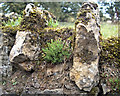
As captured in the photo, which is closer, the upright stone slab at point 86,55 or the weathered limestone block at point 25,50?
the upright stone slab at point 86,55

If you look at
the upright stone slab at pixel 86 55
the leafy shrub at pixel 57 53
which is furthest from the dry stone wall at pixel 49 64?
the leafy shrub at pixel 57 53

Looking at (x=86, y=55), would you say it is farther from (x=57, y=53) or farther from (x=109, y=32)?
(x=109, y=32)

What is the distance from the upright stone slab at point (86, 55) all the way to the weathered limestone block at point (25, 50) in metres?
1.41

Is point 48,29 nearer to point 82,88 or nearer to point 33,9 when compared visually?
point 33,9

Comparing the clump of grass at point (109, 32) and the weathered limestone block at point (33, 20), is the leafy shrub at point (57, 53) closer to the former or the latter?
the weathered limestone block at point (33, 20)

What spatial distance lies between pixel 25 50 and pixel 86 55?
1989 millimetres

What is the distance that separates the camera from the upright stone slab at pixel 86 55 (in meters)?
3.84

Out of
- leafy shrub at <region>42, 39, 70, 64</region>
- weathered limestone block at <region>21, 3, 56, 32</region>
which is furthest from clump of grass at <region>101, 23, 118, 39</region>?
weathered limestone block at <region>21, 3, 56, 32</region>

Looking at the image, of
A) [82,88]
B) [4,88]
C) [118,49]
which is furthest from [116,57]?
[4,88]

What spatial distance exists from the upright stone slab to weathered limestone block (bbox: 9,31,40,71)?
141cm

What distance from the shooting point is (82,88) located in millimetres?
3807

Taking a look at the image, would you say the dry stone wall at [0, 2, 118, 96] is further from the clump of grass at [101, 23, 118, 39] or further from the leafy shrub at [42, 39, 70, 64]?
the clump of grass at [101, 23, 118, 39]

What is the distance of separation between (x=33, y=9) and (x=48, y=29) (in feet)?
3.09

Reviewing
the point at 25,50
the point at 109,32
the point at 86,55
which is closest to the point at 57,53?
the point at 86,55
